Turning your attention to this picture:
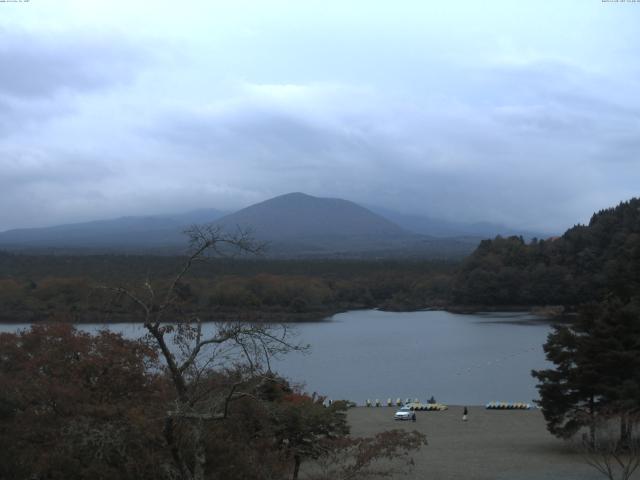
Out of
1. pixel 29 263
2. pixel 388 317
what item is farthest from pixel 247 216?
pixel 388 317

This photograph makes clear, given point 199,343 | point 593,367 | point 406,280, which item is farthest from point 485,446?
point 406,280

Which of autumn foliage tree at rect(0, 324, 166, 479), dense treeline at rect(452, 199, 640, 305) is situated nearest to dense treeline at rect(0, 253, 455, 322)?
dense treeline at rect(452, 199, 640, 305)

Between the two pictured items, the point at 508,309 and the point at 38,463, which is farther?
the point at 508,309

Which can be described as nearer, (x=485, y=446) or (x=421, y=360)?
(x=485, y=446)

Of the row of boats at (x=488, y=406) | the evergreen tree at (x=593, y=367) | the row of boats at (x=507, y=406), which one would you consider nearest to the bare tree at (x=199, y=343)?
the evergreen tree at (x=593, y=367)

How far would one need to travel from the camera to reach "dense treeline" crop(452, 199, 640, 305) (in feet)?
144

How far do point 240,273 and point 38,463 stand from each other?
44.1 meters

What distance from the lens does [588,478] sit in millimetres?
9461

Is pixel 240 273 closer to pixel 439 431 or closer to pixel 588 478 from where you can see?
pixel 439 431

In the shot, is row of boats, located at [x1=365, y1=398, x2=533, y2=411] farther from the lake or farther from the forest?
the forest

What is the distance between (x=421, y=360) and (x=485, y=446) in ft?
43.8

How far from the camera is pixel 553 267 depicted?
45.5 metres

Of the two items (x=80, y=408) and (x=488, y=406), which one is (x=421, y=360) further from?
(x=80, y=408)

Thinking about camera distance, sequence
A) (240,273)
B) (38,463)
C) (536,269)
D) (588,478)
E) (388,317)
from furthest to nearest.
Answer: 1. (240,273)
2. (536,269)
3. (388,317)
4. (588,478)
5. (38,463)
